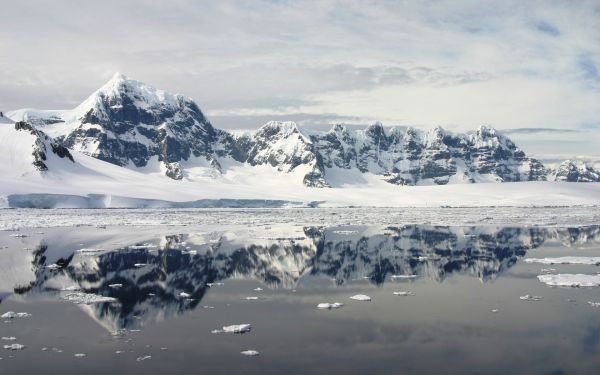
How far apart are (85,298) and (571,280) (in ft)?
55.8

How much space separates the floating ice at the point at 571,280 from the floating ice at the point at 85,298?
50.3 feet

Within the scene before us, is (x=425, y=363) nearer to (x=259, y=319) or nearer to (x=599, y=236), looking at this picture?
(x=259, y=319)

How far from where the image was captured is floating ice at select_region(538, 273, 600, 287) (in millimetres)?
20406

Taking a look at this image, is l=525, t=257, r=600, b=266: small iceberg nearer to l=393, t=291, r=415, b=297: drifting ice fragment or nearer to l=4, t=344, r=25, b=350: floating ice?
l=393, t=291, r=415, b=297: drifting ice fragment

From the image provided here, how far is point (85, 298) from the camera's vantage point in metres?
18.6

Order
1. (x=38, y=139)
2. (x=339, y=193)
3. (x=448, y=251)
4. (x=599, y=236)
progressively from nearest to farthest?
(x=448, y=251) → (x=599, y=236) → (x=38, y=139) → (x=339, y=193)

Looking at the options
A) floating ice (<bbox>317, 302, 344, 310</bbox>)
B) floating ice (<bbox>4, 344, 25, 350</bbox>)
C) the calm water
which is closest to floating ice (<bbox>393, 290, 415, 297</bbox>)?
the calm water

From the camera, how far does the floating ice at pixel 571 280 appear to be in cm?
2041

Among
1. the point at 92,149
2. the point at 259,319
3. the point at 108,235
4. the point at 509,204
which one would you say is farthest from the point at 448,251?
the point at 92,149

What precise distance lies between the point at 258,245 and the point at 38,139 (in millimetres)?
87618

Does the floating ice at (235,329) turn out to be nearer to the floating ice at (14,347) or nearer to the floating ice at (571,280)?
the floating ice at (14,347)

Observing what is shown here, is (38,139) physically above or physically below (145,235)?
above

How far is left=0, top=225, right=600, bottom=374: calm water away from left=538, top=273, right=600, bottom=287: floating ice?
57 centimetres

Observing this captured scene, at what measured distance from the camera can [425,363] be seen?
1207 centimetres
